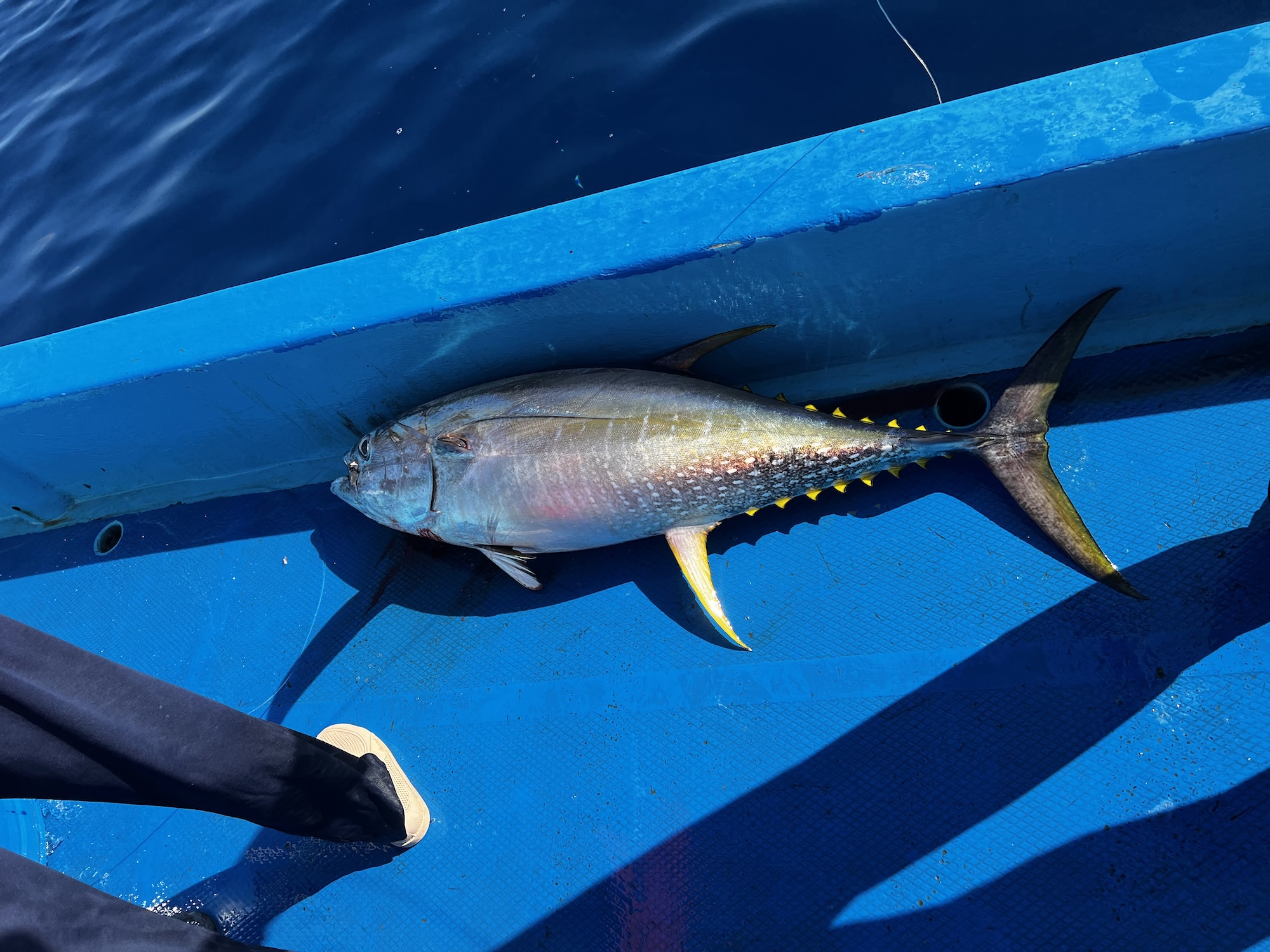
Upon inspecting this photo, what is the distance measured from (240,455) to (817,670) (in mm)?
2386

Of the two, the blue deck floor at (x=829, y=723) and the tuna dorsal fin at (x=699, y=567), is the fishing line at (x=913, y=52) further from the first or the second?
the tuna dorsal fin at (x=699, y=567)

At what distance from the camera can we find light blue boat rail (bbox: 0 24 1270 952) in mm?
1728

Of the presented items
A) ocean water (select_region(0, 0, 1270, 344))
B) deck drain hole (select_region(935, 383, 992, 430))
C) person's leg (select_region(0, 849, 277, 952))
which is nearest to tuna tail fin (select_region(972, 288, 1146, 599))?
deck drain hole (select_region(935, 383, 992, 430))

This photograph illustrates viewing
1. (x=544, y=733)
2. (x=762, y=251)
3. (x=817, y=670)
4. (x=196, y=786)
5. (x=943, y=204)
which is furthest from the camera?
(x=544, y=733)

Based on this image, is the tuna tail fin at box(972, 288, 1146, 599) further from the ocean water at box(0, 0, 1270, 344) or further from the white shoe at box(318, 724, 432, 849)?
the white shoe at box(318, 724, 432, 849)

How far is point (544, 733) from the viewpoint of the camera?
222cm

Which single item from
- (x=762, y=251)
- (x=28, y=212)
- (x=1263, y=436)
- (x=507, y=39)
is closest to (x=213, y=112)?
(x=28, y=212)

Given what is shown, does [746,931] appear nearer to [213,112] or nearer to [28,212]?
[213,112]

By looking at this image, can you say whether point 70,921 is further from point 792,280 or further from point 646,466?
point 792,280

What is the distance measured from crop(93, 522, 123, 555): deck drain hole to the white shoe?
155cm

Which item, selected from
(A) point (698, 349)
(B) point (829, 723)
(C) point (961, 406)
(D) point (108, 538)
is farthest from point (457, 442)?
(D) point (108, 538)

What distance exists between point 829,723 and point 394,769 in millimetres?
1332

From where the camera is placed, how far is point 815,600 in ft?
7.15

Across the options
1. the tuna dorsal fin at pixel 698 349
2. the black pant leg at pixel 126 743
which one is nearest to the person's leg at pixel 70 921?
the black pant leg at pixel 126 743
